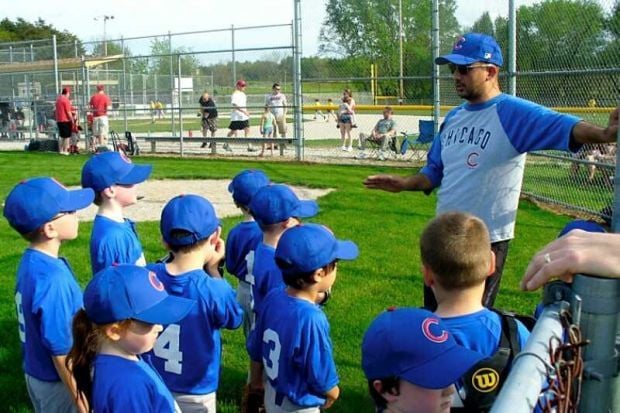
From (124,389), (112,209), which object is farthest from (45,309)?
(112,209)

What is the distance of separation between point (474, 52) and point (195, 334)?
2.30 m

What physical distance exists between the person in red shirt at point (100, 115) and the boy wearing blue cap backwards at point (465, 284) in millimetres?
20180

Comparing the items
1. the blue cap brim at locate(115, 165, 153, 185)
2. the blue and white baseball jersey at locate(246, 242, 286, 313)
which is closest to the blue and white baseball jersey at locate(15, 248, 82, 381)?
the blue and white baseball jersey at locate(246, 242, 286, 313)

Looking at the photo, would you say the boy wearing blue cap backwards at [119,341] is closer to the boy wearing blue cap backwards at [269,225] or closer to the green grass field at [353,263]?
A: the boy wearing blue cap backwards at [269,225]

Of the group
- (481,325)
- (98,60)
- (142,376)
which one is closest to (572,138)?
(481,325)

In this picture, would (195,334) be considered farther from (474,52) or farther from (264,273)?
(474,52)

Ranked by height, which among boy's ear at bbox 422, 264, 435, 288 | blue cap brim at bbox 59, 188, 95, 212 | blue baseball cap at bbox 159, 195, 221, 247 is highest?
blue cap brim at bbox 59, 188, 95, 212

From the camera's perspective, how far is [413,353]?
6.63 ft

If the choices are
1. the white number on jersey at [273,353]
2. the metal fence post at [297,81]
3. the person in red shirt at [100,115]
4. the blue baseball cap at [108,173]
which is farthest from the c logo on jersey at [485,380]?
the person in red shirt at [100,115]

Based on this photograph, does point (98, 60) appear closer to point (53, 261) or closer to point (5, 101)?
point (5, 101)

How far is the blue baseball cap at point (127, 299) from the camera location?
271 centimetres

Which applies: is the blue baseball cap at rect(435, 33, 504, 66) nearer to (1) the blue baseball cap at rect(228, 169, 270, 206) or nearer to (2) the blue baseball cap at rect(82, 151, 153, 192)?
(1) the blue baseball cap at rect(228, 169, 270, 206)

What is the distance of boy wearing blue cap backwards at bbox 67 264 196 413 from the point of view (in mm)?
2646

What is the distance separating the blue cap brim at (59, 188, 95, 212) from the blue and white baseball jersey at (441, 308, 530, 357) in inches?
90.9
